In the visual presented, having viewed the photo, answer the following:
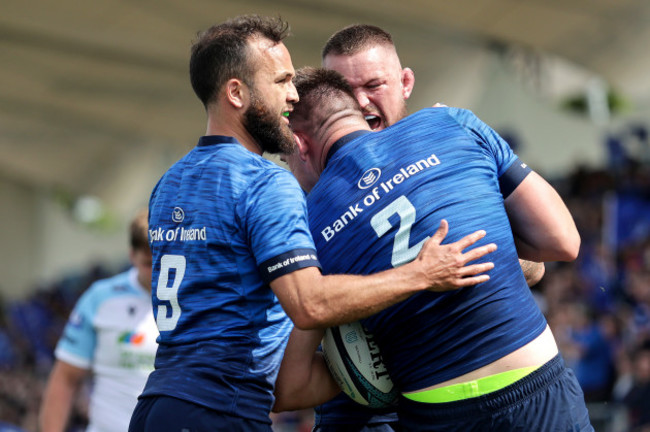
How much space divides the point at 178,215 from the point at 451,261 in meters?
0.97

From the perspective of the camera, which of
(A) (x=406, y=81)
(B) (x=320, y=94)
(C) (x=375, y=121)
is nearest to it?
(B) (x=320, y=94)

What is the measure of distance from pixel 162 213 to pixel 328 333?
2.54 ft

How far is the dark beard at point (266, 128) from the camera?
128 inches

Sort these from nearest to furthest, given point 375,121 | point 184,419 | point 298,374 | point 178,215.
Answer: point 184,419, point 178,215, point 298,374, point 375,121

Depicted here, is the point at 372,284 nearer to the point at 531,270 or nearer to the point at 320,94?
the point at 320,94

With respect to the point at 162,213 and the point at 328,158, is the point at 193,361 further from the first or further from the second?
the point at 328,158

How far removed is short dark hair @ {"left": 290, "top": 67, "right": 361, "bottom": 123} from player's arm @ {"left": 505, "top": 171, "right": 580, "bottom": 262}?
0.77m

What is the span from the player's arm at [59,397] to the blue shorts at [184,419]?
271 centimetres

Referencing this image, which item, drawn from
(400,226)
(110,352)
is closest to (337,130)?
(400,226)

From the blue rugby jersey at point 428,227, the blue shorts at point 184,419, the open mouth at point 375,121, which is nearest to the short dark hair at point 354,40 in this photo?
the open mouth at point 375,121

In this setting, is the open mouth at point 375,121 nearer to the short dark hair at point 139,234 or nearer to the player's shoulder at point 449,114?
the player's shoulder at point 449,114

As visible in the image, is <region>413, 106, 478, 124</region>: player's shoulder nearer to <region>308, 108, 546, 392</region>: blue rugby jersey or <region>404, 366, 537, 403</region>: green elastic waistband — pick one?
<region>308, 108, 546, 392</region>: blue rugby jersey

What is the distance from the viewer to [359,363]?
3260 millimetres

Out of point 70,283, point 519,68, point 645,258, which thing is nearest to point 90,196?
point 70,283
